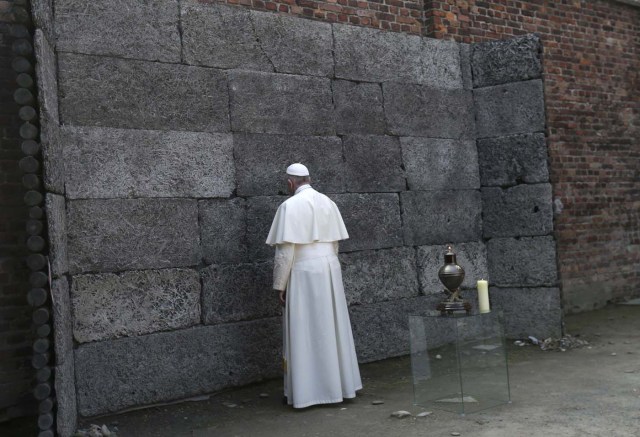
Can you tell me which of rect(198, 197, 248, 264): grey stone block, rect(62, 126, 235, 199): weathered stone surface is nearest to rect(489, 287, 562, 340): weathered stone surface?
rect(198, 197, 248, 264): grey stone block

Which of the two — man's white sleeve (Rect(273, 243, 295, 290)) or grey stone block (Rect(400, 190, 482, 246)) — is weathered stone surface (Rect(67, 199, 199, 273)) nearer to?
man's white sleeve (Rect(273, 243, 295, 290))

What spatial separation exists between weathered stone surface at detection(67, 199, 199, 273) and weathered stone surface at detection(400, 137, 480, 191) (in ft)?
8.37

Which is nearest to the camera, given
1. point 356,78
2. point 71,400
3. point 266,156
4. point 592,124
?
point 71,400

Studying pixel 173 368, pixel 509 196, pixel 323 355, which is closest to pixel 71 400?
pixel 173 368

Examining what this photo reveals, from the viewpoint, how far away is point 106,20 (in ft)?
19.1

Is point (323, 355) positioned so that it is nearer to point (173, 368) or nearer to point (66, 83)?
point (173, 368)

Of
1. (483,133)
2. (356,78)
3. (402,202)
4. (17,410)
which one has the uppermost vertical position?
(356,78)

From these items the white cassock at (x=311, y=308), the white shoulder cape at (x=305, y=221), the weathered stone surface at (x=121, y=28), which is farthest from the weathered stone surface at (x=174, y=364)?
the weathered stone surface at (x=121, y=28)

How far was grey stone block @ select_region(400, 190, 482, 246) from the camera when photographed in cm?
769

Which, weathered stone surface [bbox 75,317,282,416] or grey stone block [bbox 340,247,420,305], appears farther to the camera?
grey stone block [bbox 340,247,420,305]

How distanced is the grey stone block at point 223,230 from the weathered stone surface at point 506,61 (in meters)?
3.40

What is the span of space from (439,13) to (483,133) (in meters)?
1.41

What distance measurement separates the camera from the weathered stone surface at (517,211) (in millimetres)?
7898

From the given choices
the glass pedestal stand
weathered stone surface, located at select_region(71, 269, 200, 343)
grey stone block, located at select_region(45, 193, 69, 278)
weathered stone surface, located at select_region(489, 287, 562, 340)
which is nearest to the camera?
grey stone block, located at select_region(45, 193, 69, 278)
